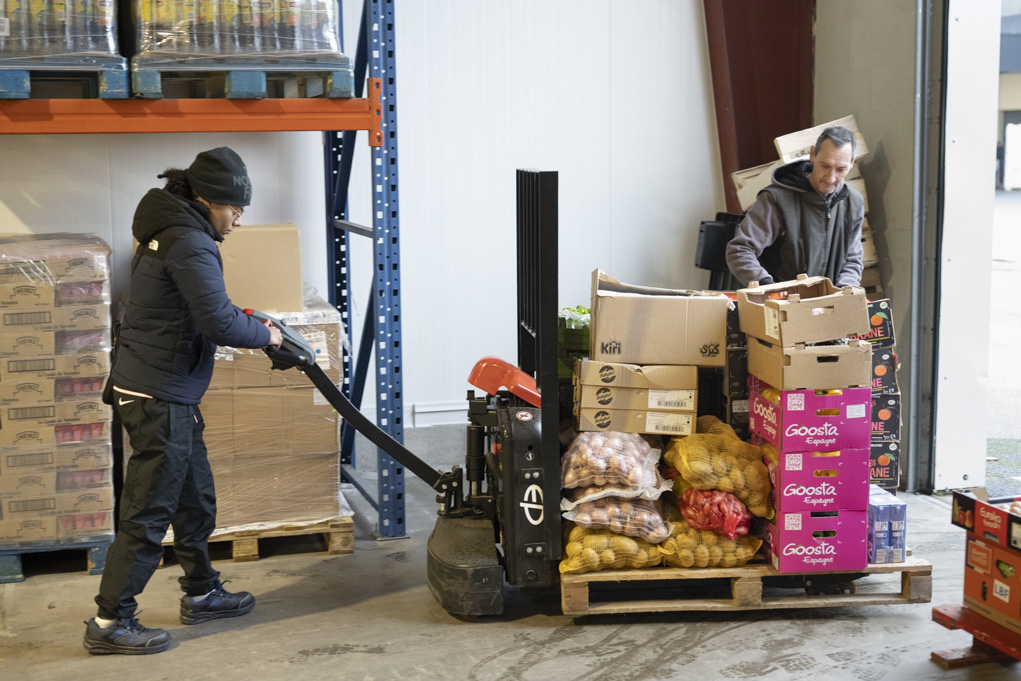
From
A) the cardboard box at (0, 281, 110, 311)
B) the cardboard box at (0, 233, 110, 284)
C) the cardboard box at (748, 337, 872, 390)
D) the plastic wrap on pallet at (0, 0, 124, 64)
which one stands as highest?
the plastic wrap on pallet at (0, 0, 124, 64)

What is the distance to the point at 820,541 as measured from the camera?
469cm

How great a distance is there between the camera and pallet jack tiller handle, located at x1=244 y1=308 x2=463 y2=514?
4.57m

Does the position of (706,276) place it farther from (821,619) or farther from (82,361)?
(82,361)

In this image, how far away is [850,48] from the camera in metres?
7.17

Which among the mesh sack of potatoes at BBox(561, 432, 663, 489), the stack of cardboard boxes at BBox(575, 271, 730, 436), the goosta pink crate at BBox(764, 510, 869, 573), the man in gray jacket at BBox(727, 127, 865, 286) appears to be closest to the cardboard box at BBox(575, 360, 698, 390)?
the stack of cardboard boxes at BBox(575, 271, 730, 436)

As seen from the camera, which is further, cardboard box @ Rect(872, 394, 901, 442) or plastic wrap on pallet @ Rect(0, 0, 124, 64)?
cardboard box @ Rect(872, 394, 901, 442)

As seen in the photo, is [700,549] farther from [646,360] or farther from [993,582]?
[993,582]

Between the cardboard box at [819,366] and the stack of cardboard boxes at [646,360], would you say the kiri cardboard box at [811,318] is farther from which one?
the stack of cardboard boxes at [646,360]

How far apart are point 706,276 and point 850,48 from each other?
191 cm

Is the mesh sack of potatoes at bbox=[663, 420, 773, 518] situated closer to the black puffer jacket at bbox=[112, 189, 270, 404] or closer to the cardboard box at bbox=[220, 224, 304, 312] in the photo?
the black puffer jacket at bbox=[112, 189, 270, 404]

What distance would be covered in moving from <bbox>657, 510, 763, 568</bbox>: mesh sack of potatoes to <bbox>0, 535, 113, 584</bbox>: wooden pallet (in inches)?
111

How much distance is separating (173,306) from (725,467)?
2486mm

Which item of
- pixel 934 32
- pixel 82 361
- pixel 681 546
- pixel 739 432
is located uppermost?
pixel 934 32

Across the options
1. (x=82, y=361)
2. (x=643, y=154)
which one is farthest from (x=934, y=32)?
(x=82, y=361)
